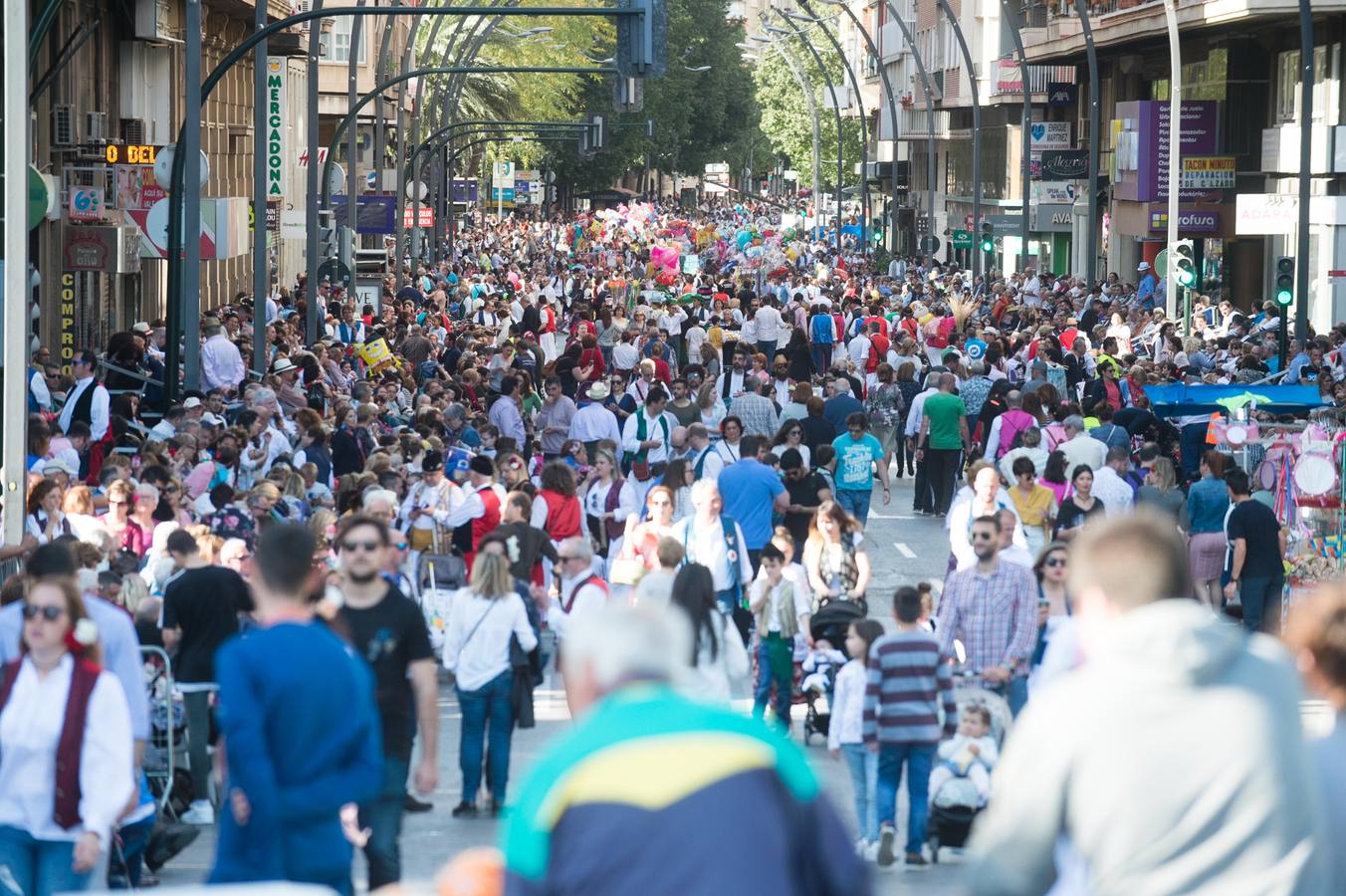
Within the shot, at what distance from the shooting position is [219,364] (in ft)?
78.5

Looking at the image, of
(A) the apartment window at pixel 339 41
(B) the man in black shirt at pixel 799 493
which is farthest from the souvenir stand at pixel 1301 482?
(A) the apartment window at pixel 339 41

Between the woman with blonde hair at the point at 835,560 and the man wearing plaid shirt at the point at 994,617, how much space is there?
184cm

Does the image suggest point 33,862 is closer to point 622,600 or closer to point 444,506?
point 622,600

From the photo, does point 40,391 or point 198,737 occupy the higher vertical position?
point 40,391

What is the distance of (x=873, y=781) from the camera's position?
34.5 ft

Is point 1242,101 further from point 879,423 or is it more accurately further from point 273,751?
point 273,751

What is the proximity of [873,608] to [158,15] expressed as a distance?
22440mm

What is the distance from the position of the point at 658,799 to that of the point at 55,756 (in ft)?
12.0

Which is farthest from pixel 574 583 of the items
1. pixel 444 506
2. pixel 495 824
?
pixel 444 506

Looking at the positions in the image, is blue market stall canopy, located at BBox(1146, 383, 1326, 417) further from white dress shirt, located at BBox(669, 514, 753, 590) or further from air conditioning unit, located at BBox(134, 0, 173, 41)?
air conditioning unit, located at BBox(134, 0, 173, 41)

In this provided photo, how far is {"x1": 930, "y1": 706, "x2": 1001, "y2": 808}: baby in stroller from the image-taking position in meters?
10.5

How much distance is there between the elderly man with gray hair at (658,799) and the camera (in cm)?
404

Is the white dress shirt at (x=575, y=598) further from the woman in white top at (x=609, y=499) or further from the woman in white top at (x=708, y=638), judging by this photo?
the woman in white top at (x=609, y=499)

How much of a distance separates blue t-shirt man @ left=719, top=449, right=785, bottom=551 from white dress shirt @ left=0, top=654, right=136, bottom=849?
27.8ft
